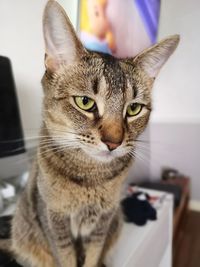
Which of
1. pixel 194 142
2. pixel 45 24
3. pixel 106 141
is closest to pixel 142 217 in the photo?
pixel 106 141

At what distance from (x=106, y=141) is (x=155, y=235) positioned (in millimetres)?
509

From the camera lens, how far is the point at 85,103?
50cm

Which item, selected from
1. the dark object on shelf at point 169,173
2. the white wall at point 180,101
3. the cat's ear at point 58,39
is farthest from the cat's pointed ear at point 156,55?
the dark object on shelf at point 169,173

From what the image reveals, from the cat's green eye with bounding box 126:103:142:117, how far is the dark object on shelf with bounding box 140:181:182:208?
1008 millimetres

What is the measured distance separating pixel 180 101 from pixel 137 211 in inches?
37.9

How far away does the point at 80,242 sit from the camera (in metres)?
0.62

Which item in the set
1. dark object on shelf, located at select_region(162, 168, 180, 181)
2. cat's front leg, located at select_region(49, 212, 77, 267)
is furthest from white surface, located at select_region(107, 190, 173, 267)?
dark object on shelf, located at select_region(162, 168, 180, 181)

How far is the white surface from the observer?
2.28 ft

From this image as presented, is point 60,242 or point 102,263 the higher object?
point 60,242

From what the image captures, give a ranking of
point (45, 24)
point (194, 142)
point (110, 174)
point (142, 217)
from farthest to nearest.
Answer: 1. point (194, 142)
2. point (142, 217)
3. point (110, 174)
4. point (45, 24)

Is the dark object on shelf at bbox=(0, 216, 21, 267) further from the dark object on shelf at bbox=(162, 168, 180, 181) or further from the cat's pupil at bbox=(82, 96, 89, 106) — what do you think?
the dark object on shelf at bbox=(162, 168, 180, 181)

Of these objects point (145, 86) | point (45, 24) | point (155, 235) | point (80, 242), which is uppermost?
point (45, 24)

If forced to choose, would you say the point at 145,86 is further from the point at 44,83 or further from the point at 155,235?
the point at 155,235

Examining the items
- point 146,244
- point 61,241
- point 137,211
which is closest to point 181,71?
point 137,211
